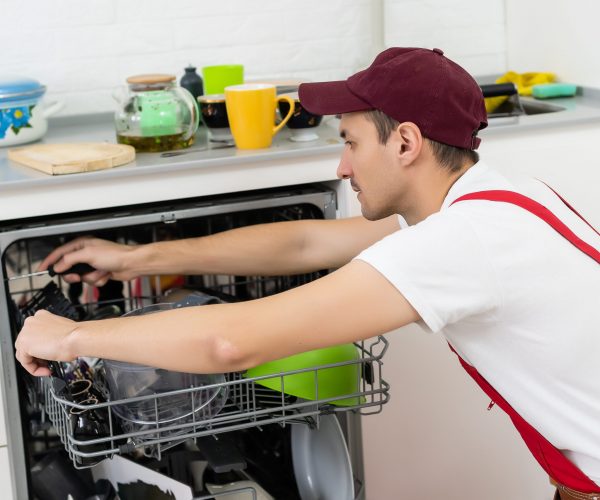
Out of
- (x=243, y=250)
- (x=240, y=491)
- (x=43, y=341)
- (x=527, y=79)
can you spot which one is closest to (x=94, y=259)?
(x=243, y=250)

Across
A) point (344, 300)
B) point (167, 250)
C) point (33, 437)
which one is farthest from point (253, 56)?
point (344, 300)

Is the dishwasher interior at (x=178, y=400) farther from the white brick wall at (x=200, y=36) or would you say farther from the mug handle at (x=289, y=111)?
the white brick wall at (x=200, y=36)

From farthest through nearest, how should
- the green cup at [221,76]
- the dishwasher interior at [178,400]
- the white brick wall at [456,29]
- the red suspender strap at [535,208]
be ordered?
the white brick wall at [456,29] < the green cup at [221,76] < the dishwasher interior at [178,400] < the red suspender strap at [535,208]

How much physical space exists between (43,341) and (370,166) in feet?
1.75

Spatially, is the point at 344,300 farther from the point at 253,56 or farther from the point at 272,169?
the point at 253,56

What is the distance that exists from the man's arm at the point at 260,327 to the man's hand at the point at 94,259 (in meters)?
0.40

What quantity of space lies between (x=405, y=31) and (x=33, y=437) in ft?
4.52

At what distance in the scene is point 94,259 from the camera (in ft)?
5.39

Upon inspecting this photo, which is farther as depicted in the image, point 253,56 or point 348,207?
point 253,56

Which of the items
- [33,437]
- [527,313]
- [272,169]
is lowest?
[33,437]

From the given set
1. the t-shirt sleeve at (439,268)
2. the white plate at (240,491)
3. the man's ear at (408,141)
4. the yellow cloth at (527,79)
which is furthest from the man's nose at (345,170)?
the yellow cloth at (527,79)

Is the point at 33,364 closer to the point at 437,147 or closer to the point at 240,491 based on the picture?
the point at 240,491

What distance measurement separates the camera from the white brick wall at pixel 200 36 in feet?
7.11

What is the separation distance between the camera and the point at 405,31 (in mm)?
2434
